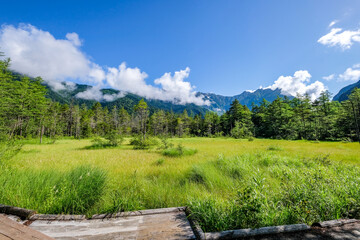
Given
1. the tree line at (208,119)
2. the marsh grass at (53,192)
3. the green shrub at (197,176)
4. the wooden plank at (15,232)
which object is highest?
the tree line at (208,119)

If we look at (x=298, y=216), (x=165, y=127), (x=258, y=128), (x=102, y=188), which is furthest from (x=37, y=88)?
(x=258, y=128)

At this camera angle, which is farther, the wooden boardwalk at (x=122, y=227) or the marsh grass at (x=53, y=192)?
the marsh grass at (x=53, y=192)

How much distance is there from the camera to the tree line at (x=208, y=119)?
2155cm

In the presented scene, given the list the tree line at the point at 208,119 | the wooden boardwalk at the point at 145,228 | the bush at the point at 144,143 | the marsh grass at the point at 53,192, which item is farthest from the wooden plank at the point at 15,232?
the bush at the point at 144,143

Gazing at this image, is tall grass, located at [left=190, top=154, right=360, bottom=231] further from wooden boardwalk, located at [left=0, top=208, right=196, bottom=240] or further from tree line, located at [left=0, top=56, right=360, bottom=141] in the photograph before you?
tree line, located at [left=0, top=56, right=360, bottom=141]

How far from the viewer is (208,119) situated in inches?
2574

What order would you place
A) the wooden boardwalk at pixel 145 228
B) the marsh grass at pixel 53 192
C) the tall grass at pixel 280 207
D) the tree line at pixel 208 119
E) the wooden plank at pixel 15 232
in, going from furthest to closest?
1. the tree line at pixel 208 119
2. the marsh grass at pixel 53 192
3. the tall grass at pixel 280 207
4. the wooden boardwalk at pixel 145 228
5. the wooden plank at pixel 15 232

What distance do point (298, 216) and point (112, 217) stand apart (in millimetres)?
3401

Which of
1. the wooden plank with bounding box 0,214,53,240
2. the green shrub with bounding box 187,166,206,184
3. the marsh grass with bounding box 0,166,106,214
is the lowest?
the green shrub with bounding box 187,166,206,184

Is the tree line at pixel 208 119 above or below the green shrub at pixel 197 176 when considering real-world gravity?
above

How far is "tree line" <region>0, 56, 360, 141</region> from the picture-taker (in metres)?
21.5

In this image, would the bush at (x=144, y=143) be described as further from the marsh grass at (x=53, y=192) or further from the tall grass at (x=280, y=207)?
the tall grass at (x=280, y=207)

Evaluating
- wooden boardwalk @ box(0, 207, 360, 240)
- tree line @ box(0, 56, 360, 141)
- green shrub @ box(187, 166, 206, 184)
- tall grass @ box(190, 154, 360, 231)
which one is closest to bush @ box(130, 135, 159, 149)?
tree line @ box(0, 56, 360, 141)

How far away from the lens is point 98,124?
57219mm
